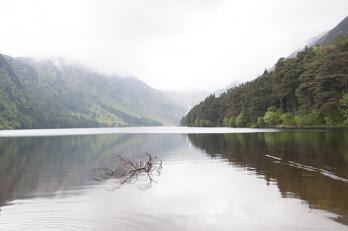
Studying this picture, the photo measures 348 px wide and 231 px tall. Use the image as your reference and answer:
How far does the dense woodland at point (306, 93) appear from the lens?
12425cm

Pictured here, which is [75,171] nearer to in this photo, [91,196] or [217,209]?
[91,196]

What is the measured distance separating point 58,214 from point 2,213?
3.08 meters

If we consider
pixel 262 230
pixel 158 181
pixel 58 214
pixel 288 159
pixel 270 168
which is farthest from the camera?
pixel 288 159

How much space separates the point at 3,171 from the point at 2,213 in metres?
20.1

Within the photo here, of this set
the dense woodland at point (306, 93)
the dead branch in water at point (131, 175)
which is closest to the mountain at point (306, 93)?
the dense woodland at point (306, 93)

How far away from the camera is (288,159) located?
41938mm

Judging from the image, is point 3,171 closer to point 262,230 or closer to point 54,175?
point 54,175

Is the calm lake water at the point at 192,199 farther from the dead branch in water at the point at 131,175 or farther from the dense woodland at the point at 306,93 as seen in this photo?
the dense woodland at the point at 306,93

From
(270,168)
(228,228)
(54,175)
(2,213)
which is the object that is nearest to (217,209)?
(228,228)

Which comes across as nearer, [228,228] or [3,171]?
[228,228]

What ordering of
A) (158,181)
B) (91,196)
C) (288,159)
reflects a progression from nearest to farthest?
(91,196), (158,181), (288,159)

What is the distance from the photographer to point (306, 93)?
138m

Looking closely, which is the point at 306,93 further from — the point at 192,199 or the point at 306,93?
the point at 192,199

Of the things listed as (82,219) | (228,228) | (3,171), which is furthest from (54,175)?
(228,228)
